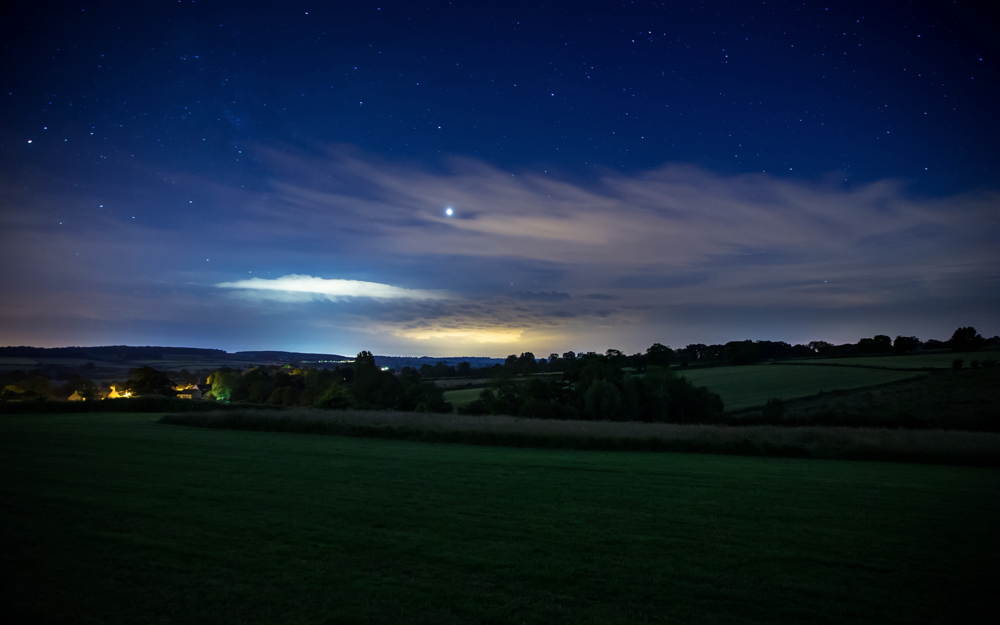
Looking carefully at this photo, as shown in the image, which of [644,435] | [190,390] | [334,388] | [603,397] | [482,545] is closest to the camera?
[482,545]

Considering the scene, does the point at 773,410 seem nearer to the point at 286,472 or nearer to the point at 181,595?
the point at 286,472

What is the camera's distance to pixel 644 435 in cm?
2305

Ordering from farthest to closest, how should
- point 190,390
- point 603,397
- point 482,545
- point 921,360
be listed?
point 190,390, point 921,360, point 603,397, point 482,545

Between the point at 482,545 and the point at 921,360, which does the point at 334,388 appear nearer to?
the point at 482,545

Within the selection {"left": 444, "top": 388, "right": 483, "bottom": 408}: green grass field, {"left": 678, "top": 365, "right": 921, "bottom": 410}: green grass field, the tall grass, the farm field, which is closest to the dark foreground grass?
the tall grass

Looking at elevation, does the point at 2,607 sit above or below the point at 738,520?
above

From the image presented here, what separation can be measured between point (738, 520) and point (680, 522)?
3.79 ft

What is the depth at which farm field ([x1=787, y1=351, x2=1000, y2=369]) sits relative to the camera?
58138 millimetres

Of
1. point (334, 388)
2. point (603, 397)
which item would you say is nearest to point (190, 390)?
point (334, 388)

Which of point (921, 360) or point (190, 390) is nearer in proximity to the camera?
point (921, 360)

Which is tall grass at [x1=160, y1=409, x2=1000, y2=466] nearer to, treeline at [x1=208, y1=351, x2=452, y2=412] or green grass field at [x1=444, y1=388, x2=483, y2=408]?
treeline at [x1=208, y1=351, x2=452, y2=412]

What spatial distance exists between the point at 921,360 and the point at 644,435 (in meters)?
62.9

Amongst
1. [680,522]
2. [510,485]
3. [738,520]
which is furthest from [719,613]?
[510,485]

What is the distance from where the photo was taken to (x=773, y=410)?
151 ft
